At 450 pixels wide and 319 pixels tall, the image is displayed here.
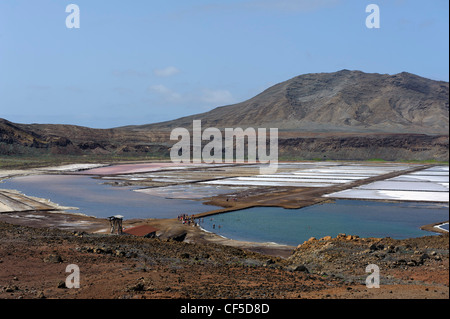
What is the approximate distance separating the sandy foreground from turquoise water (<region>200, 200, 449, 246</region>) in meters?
5.57

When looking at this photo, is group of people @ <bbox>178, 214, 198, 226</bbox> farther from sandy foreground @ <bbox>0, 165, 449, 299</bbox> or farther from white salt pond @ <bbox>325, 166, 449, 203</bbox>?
white salt pond @ <bbox>325, 166, 449, 203</bbox>

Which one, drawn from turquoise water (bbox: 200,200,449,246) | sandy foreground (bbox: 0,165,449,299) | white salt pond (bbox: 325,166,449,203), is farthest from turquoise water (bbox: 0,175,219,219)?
white salt pond (bbox: 325,166,449,203)

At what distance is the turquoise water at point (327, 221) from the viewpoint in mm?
35556


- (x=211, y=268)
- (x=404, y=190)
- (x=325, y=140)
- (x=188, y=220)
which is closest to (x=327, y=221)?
(x=188, y=220)

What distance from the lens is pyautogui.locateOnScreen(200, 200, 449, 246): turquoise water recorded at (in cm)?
3556

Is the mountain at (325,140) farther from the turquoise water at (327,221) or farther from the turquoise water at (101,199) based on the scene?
the turquoise water at (327,221)

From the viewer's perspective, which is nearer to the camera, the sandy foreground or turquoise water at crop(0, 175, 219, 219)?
the sandy foreground

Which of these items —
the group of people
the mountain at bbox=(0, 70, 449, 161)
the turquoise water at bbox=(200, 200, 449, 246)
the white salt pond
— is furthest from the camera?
the mountain at bbox=(0, 70, 449, 161)

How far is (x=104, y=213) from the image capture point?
46.0 metres


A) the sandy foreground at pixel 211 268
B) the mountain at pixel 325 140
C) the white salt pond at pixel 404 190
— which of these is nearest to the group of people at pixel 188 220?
the sandy foreground at pixel 211 268
